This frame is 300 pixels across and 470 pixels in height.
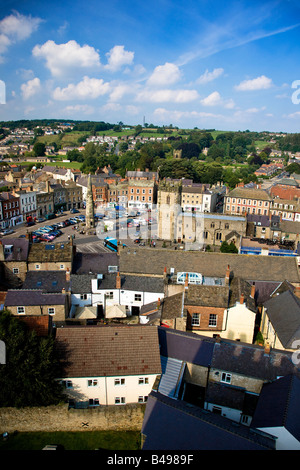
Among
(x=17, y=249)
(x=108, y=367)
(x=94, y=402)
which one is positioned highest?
(x=17, y=249)

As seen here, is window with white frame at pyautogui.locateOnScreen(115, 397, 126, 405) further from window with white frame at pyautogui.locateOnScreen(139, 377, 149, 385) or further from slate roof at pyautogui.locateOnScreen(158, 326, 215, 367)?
slate roof at pyautogui.locateOnScreen(158, 326, 215, 367)

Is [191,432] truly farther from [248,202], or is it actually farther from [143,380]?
[248,202]

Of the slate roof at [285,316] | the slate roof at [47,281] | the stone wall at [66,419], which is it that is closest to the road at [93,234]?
the slate roof at [47,281]

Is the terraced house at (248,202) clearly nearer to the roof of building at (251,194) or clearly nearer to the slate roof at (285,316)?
the roof of building at (251,194)

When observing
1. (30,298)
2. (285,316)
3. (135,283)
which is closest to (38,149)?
(135,283)

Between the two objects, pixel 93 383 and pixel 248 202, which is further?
pixel 248 202
